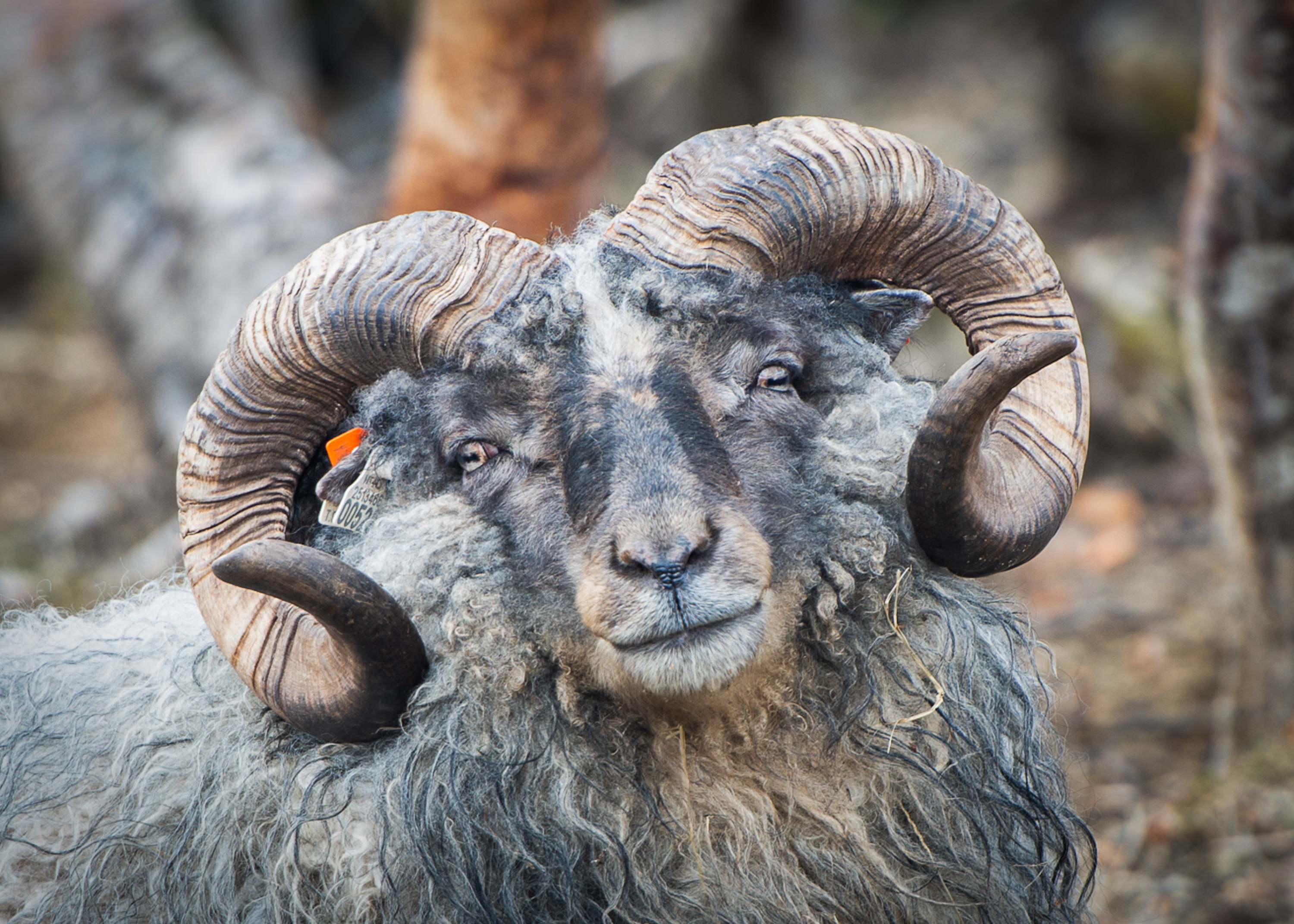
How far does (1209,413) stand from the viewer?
4.93m

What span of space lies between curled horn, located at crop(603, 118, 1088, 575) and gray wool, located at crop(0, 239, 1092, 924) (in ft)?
0.83

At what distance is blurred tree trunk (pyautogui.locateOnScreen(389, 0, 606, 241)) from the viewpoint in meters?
6.40

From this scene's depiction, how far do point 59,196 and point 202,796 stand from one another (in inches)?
252

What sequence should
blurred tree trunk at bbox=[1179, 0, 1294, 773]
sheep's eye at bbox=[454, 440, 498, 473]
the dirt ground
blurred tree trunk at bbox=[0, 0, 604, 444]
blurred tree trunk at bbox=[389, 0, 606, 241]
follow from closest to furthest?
sheep's eye at bbox=[454, 440, 498, 473], blurred tree trunk at bbox=[1179, 0, 1294, 773], the dirt ground, blurred tree trunk at bbox=[389, 0, 606, 241], blurred tree trunk at bbox=[0, 0, 604, 444]

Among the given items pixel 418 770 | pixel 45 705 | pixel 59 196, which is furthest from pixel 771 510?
pixel 59 196

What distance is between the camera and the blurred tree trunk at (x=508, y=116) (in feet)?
21.0

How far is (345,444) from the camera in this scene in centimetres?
311

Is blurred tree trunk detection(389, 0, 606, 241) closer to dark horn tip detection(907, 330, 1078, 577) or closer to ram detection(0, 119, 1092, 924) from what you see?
ram detection(0, 119, 1092, 924)

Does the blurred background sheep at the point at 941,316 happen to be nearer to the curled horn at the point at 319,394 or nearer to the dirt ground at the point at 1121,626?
the dirt ground at the point at 1121,626

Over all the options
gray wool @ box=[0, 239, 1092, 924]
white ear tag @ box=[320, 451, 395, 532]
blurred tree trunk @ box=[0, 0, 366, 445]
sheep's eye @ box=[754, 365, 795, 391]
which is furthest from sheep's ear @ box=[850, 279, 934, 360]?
blurred tree trunk @ box=[0, 0, 366, 445]

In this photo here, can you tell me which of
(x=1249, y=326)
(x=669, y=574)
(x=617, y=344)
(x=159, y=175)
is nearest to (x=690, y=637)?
(x=669, y=574)

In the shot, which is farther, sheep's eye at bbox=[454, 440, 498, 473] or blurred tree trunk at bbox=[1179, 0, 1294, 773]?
blurred tree trunk at bbox=[1179, 0, 1294, 773]

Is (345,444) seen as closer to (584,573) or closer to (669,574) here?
(584,573)

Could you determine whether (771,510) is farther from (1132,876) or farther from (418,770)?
(1132,876)
